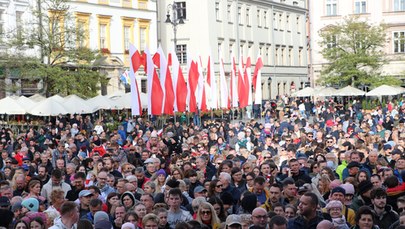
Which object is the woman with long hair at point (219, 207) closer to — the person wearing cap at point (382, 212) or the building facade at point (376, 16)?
the person wearing cap at point (382, 212)

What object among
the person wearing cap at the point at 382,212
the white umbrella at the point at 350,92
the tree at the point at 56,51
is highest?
the tree at the point at 56,51

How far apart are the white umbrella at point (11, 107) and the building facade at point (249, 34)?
719 inches

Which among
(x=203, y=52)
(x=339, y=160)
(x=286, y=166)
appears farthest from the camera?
(x=203, y=52)

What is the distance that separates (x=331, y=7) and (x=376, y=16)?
4.17 metres

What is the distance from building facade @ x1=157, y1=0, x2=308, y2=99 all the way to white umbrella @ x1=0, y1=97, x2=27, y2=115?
1825 centimetres

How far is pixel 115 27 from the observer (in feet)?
204

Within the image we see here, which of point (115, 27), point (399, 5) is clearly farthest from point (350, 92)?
point (399, 5)

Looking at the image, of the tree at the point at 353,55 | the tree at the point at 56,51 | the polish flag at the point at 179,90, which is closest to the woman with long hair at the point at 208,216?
the polish flag at the point at 179,90

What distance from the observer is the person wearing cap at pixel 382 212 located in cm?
1185

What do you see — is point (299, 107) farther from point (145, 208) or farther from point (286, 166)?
point (145, 208)

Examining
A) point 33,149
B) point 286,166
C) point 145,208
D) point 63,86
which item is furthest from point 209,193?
point 63,86

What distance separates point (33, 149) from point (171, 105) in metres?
7.85

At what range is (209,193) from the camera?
14023 mm

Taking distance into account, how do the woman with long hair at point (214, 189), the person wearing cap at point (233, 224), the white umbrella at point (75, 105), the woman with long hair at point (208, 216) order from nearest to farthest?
the person wearing cap at point (233, 224)
the woman with long hair at point (208, 216)
the woman with long hair at point (214, 189)
the white umbrella at point (75, 105)
